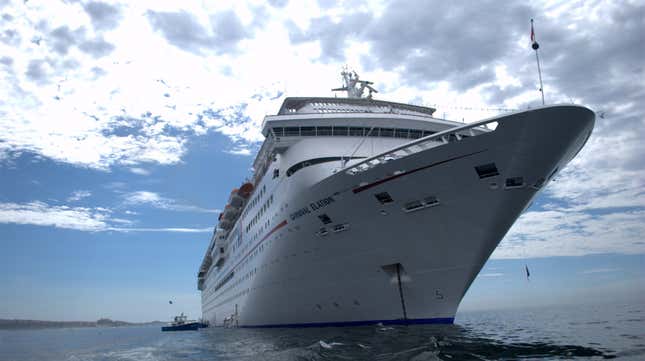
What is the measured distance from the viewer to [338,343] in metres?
14.0

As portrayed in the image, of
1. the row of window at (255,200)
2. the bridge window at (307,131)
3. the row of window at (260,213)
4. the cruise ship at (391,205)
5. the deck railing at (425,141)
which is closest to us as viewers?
the deck railing at (425,141)

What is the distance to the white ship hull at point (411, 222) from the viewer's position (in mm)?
13523

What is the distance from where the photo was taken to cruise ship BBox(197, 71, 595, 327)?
13680 mm

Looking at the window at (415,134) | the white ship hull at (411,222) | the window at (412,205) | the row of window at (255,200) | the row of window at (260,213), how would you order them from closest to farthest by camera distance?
the white ship hull at (411,222) → the window at (412,205) → the window at (415,134) → the row of window at (260,213) → the row of window at (255,200)

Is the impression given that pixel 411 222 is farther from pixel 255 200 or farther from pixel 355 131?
pixel 255 200

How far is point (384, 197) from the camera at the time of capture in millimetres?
15562

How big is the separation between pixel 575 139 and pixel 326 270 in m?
10.6

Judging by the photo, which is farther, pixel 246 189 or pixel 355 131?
pixel 246 189

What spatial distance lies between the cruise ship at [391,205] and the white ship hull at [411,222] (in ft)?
0.13

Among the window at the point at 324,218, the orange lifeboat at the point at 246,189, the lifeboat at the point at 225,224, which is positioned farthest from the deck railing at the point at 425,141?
the lifeboat at the point at 225,224

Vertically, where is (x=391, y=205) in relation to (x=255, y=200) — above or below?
below

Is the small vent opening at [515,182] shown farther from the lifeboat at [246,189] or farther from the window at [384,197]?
the lifeboat at [246,189]

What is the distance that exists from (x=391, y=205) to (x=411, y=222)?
0.97 m

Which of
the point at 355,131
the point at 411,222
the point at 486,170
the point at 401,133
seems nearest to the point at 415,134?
the point at 401,133
